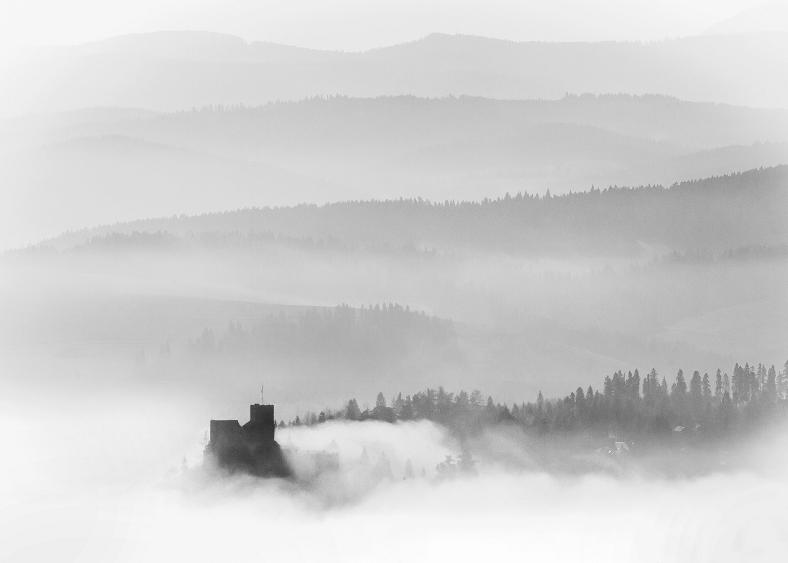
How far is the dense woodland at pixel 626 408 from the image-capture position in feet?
181

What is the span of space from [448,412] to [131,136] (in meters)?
17.7

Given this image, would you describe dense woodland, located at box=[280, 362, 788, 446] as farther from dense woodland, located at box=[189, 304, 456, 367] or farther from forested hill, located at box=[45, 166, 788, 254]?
forested hill, located at box=[45, 166, 788, 254]

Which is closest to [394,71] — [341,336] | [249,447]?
[341,336]

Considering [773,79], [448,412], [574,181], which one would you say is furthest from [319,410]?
[773,79]

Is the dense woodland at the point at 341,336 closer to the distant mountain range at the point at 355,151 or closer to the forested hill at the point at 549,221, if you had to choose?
the forested hill at the point at 549,221

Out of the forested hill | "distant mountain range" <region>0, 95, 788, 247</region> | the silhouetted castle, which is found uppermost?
"distant mountain range" <region>0, 95, 788, 247</region>

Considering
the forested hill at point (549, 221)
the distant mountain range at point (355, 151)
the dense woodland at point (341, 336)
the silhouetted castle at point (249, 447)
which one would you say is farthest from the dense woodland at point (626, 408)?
the distant mountain range at point (355, 151)

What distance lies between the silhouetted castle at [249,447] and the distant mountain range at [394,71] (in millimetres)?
16358

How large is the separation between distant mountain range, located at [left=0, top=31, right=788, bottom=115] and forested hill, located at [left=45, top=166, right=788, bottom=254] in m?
3.47

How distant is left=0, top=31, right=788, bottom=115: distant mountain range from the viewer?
217 ft

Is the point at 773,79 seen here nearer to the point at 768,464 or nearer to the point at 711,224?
the point at 711,224

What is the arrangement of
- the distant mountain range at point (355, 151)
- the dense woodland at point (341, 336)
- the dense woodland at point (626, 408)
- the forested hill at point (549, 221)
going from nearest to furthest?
the dense woodland at point (626, 408), the dense woodland at point (341, 336), the forested hill at point (549, 221), the distant mountain range at point (355, 151)

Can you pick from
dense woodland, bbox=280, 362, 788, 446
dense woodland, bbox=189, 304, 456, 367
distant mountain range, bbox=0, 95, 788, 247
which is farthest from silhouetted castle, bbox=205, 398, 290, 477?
distant mountain range, bbox=0, 95, 788, 247

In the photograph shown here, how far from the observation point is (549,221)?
65.1 meters
